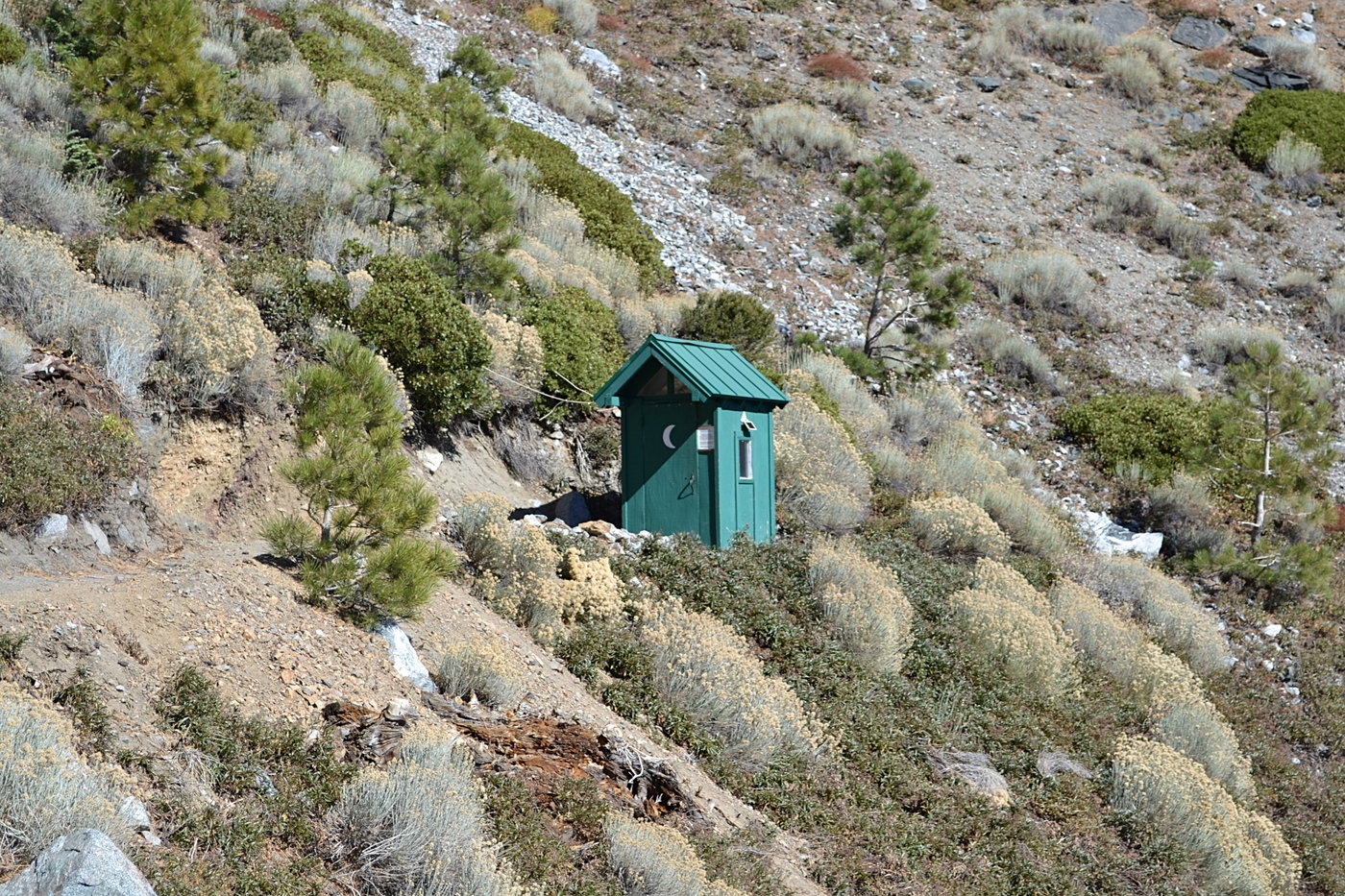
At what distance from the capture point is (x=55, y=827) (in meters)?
4.39

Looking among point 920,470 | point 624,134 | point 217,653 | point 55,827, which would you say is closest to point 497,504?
point 217,653

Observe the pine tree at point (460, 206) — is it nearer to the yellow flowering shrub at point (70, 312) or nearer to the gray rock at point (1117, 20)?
the yellow flowering shrub at point (70, 312)

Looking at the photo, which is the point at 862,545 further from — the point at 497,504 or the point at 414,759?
the point at 414,759

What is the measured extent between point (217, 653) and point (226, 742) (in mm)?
983

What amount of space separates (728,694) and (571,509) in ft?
15.5

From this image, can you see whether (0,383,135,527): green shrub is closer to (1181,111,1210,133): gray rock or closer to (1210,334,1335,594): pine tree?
(1210,334,1335,594): pine tree

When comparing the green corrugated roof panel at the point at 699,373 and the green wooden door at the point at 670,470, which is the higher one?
the green corrugated roof panel at the point at 699,373

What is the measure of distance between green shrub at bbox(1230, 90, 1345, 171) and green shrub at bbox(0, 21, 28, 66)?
97.7 feet

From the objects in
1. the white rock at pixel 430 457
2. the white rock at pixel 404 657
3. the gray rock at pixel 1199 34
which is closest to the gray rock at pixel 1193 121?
the gray rock at pixel 1199 34

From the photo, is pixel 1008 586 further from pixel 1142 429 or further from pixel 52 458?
pixel 52 458

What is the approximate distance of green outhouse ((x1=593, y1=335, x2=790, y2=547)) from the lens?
12.0 metres

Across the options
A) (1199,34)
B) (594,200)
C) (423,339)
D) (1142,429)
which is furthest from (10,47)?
(1199,34)

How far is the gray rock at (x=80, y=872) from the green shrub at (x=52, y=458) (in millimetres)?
4101

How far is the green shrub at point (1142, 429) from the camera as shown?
19.1 metres
